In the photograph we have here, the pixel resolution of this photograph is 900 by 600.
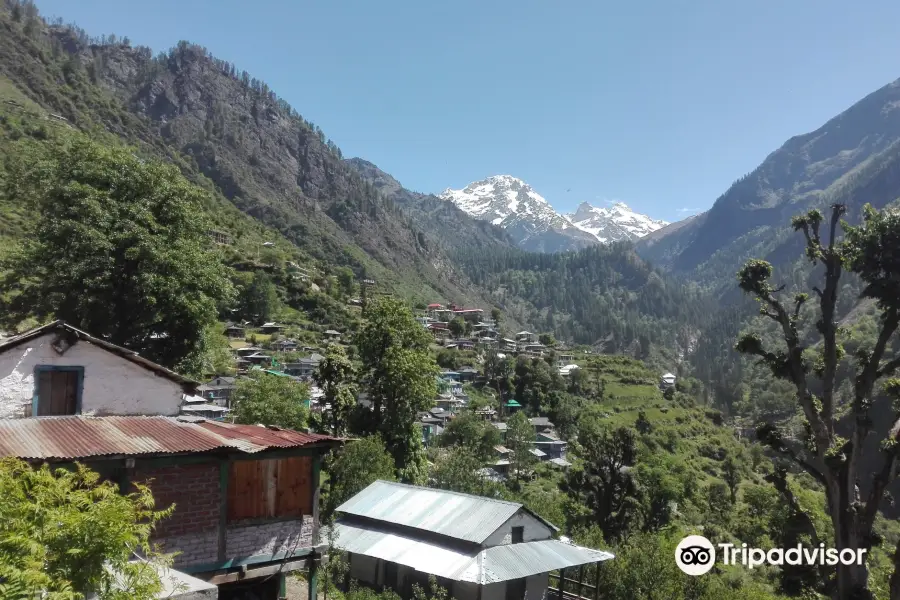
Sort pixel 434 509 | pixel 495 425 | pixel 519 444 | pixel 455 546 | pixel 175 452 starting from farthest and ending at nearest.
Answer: pixel 495 425 < pixel 519 444 < pixel 434 509 < pixel 455 546 < pixel 175 452

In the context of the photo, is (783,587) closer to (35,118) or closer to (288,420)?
(288,420)

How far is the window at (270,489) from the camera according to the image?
40.7ft

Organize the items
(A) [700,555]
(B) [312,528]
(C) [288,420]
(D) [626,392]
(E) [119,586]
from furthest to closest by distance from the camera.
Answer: (D) [626,392] → (C) [288,420] → (A) [700,555] → (B) [312,528] → (E) [119,586]

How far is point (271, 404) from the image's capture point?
3353 centimetres

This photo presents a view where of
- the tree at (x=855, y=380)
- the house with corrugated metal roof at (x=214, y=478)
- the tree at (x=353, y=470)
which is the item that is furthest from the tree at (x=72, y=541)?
the tree at (x=353, y=470)

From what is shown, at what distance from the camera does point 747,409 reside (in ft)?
473

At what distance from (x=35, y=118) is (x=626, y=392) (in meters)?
116

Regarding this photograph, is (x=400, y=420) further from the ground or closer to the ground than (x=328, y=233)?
closer to the ground

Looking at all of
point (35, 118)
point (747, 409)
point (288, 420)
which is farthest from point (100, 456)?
point (747, 409)

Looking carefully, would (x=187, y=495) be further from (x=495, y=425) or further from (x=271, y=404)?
(x=495, y=425)

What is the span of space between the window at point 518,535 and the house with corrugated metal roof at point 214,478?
9461 millimetres

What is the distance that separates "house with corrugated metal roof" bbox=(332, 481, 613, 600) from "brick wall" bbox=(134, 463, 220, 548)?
8.53 m

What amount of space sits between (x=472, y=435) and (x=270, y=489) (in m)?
51.2

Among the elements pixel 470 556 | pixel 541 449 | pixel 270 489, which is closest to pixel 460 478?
pixel 470 556
